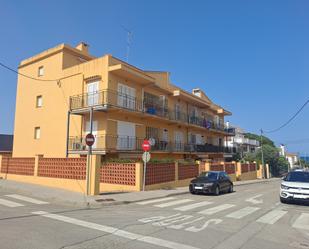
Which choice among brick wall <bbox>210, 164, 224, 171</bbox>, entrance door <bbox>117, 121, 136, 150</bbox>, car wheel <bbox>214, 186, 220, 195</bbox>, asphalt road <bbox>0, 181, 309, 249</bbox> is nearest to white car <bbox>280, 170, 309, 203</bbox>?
asphalt road <bbox>0, 181, 309, 249</bbox>

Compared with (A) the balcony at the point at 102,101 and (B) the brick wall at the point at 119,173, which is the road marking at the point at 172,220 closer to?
(B) the brick wall at the point at 119,173

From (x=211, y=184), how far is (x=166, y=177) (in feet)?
12.7

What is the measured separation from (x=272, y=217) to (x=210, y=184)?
7090 mm

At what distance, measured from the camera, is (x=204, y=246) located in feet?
21.1

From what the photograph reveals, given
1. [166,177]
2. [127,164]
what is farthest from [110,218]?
[166,177]

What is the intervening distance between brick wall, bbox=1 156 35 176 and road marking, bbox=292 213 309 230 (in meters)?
16.8

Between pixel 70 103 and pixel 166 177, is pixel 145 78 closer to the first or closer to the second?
pixel 70 103

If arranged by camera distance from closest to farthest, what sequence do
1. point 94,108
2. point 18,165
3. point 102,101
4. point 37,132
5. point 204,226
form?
point 204,226, point 18,165, point 102,101, point 94,108, point 37,132

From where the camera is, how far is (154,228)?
26.2ft

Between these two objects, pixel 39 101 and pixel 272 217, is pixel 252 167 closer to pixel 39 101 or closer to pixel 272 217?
pixel 39 101

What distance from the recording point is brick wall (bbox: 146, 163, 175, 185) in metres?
18.4

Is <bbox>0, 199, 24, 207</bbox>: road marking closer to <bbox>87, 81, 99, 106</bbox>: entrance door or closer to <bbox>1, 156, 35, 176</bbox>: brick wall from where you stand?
<bbox>1, 156, 35, 176</bbox>: brick wall

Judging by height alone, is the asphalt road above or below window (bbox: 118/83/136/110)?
below

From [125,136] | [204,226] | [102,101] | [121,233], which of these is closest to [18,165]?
[102,101]
